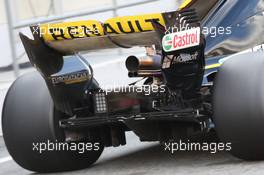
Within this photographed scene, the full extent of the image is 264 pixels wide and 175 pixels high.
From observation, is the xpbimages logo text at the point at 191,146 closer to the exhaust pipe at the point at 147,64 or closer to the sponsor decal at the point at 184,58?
the exhaust pipe at the point at 147,64

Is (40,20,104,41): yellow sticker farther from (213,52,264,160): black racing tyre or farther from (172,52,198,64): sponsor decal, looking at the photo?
(213,52,264,160): black racing tyre

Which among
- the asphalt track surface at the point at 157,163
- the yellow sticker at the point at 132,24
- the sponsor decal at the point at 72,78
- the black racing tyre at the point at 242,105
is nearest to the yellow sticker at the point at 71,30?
the yellow sticker at the point at 132,24

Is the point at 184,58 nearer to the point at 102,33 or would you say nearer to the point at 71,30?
the point at 102,33

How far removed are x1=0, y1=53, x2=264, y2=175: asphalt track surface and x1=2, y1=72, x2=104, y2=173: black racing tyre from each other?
7.5 inches

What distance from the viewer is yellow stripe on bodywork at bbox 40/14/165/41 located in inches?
232

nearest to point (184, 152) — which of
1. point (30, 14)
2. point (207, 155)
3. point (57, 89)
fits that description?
point (207, 155)

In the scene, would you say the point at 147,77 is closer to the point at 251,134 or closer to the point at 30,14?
the point at 251,134

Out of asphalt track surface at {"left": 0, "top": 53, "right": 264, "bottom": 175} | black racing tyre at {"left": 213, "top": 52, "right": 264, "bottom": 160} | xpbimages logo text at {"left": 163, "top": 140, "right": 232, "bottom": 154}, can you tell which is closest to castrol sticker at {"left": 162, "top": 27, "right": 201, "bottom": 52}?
black racing tyre at {"left": 213, "top": 52, "right": 264, "bottom": 160}

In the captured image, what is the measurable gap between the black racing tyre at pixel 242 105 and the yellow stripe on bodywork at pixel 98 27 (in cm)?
66

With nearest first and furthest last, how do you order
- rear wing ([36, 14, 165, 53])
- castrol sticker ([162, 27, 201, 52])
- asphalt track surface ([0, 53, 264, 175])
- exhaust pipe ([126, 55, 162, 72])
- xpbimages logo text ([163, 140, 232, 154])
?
castrol sticker ([162, 27, 201, 52]), rear wing ([36, 14, 165, 53]), asphalt track surface ([0, 53, 264, 175]), exhaust pipe ([126, 55, 162, 72]), xpbimages logo text ([163, 140, 232, 154])

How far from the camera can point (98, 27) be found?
6.09 meters

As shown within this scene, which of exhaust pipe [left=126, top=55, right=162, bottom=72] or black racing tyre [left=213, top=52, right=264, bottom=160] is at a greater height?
exhaust pipe [left=126, top=55, right=162, bottom=72]

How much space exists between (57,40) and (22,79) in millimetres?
808

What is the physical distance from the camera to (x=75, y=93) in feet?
22.1
